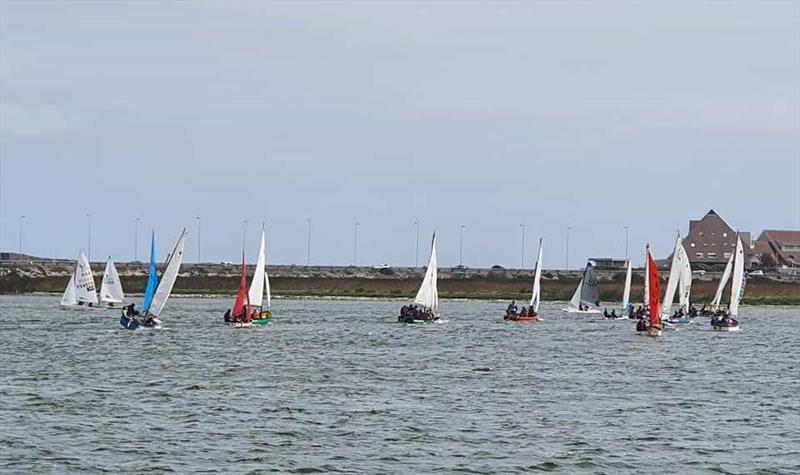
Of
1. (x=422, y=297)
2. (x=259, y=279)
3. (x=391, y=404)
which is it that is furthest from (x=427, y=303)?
(x=391, y=404)

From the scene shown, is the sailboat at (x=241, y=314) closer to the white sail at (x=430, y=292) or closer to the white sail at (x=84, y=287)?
the white sail at (x=430, y=292)

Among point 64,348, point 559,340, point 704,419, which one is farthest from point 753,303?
point 704,419

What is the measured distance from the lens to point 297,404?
47.9 meters

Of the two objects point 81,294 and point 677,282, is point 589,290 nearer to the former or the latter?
point 677,282

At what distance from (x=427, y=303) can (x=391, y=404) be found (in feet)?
213

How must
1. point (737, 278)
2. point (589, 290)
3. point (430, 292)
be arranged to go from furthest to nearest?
point (589, 290) → point (430, 292) → point (737, 278)

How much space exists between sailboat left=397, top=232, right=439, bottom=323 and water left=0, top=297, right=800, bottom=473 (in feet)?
65.6

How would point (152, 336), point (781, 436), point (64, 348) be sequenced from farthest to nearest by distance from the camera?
point (152, 336)
point (64, 348)
point (781, 436)

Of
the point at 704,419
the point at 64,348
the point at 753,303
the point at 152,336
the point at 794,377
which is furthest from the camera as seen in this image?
the point at 753,303

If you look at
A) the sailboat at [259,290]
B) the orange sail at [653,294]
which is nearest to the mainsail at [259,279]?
the sailboat at [259,290]

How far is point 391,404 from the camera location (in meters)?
48.1

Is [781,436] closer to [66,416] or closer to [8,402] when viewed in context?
[66,416]

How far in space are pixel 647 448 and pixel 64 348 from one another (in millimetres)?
44135

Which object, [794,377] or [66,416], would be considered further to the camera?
[794,377]
